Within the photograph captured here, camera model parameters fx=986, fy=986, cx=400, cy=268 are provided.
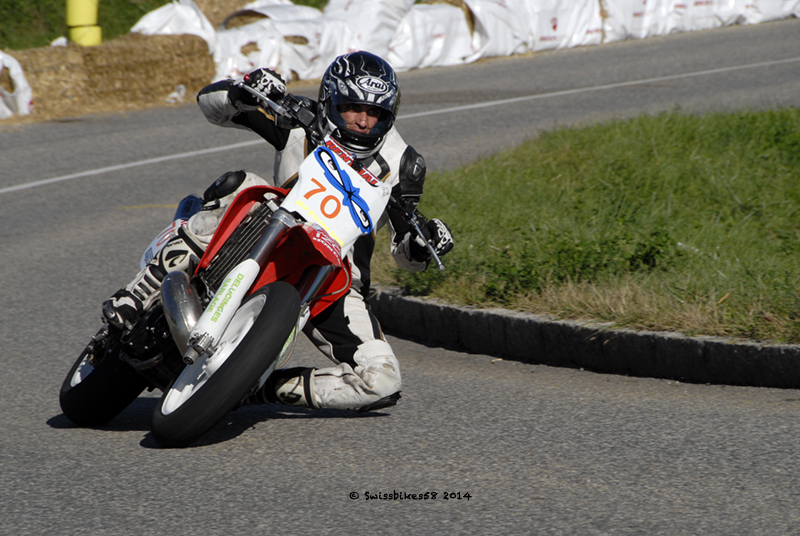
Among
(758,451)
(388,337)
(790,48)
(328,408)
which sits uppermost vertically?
(758,451)

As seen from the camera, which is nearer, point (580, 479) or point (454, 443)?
point (580, 479)

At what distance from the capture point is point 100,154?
10844mm

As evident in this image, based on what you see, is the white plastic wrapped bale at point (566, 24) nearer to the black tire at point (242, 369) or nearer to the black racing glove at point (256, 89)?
the black racing glove at point (256, 89)

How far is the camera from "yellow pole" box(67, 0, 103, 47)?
50.2 feet

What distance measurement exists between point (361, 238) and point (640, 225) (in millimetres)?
2671

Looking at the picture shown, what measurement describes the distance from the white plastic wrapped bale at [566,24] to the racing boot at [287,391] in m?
15.2

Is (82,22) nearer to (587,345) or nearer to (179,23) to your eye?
(179,23)

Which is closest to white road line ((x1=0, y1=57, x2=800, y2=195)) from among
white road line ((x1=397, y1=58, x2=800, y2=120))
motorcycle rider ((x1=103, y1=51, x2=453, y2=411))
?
white road line ((x1=397, y1=58, x2=800, y2=120))

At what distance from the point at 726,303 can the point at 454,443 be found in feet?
5.76

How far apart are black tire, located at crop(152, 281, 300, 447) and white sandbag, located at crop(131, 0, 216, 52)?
12.6 meters

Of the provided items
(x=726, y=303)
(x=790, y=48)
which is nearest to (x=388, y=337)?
(x=726, y=303)

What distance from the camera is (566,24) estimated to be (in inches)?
730

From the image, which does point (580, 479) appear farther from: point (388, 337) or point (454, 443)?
point (388, 337)

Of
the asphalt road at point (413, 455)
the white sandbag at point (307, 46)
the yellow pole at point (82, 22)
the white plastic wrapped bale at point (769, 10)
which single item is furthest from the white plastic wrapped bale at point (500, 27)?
the asphalt road at point (413, 455)
